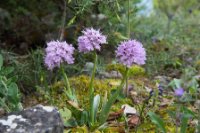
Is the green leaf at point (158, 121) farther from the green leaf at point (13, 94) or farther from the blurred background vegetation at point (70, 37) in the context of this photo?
the blurred background vegetation at point (70, 37)

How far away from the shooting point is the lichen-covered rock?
1.99 metres

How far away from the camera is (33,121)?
80.0 inches

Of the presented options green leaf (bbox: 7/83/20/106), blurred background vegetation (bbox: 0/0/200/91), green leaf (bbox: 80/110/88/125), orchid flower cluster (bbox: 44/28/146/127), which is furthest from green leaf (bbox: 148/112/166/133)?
blurred background vegetation (bbox: 0/0/200/91)


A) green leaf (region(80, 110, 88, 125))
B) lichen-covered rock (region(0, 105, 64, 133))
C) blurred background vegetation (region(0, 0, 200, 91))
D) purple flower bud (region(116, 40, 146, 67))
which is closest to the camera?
lichen-covered rock (region(0, 105, 64, 133))

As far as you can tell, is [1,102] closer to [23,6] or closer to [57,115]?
[57,115]

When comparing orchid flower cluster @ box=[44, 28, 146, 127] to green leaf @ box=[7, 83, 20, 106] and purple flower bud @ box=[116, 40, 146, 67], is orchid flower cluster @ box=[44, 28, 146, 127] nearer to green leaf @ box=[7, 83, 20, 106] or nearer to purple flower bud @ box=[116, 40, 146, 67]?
purple flower bud @ box=[116, 40, 146, 67]

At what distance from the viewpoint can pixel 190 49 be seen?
4238 mm

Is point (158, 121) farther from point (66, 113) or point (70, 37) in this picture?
point (70, 37)

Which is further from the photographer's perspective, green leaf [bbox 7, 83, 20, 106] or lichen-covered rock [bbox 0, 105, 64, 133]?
green leaf [bbox 7, 83, 20, 106]

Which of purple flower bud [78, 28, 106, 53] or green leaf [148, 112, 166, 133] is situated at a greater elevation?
purple flower bud [78, 28, 106, 53]

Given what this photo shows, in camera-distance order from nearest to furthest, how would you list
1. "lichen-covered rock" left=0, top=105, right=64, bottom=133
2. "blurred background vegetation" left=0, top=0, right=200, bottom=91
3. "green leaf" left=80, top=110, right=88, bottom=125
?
"lichen-covered rock" left=0, top=105, right=64, bottom=133 < "green leaf" left=80, top=110, right=88, bottom=125 < "blurred background vegetation" left=0, top=0, right=200, bottom=91

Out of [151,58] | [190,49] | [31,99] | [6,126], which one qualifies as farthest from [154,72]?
[6,126]

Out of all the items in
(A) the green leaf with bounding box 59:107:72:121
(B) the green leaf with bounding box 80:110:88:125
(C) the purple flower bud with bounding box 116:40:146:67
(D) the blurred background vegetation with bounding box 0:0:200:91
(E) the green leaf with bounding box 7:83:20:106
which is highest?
(D) the blurred background vegetation with bounding box 0:0:200:91

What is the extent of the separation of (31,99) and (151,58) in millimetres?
1100
